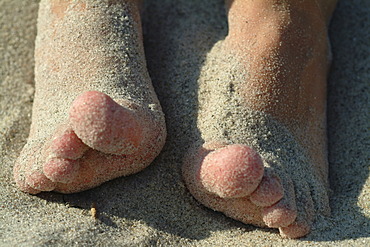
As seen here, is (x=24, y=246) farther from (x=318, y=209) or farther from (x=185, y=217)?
→ (x=318, y=209)

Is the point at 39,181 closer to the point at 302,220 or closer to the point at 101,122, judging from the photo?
the point at 101,122

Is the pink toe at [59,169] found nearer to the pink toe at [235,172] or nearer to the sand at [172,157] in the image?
the sand at [172,157]

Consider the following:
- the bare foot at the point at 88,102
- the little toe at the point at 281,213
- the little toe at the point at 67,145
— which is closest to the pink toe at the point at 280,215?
the little toe at the point at 281,213

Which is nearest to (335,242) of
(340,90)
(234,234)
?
(234,234)

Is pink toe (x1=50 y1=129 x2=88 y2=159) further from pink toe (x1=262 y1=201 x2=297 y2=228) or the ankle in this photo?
the ankle

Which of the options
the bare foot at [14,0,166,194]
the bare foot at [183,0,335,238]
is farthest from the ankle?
the bare foot at [14,0,166,194]

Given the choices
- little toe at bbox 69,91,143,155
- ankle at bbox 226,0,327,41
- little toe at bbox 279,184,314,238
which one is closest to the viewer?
little toe at bbox 69,91,143,155
